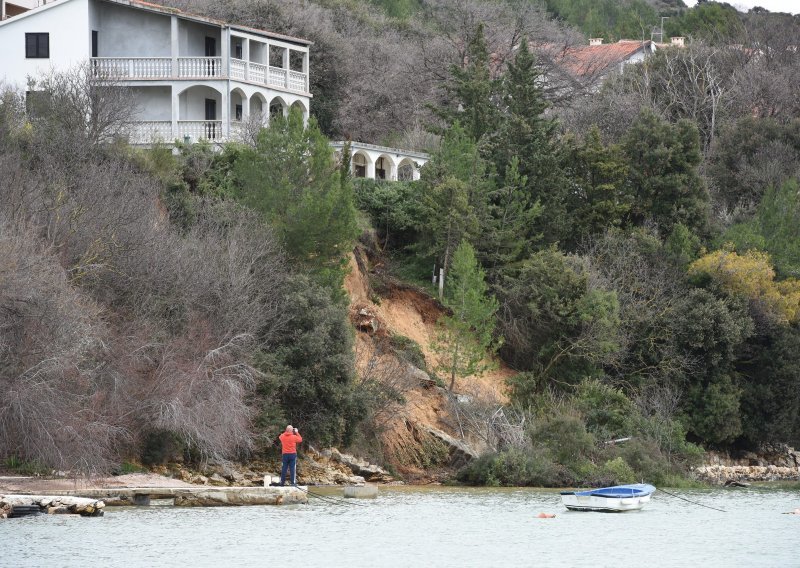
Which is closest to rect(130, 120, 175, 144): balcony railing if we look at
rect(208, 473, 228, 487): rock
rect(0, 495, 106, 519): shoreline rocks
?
rect(208, 473, 228, 487): rock

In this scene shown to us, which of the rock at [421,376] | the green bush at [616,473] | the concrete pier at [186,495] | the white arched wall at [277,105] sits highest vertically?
the white arched wall at [277,105]

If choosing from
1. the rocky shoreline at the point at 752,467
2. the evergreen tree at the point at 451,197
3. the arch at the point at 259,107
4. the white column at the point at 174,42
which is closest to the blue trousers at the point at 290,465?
the rocky shoreline at the point at 752,467

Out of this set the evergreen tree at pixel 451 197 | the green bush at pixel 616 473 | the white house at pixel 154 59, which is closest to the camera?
the green bush at pixel 616 473

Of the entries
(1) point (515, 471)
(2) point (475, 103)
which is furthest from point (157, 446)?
(2) point (475, 103)

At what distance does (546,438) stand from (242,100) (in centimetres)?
2140

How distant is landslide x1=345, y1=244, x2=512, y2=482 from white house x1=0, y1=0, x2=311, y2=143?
8720 mm

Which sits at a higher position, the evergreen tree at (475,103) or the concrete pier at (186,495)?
the evergreen tree at (475,103)

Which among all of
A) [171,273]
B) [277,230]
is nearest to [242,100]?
[277,230]

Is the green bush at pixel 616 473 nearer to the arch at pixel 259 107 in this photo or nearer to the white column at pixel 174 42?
the arch at pixel 259 107

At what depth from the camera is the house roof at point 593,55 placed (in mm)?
88875

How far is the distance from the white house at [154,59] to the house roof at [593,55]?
29.9 m

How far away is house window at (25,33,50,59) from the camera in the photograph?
198ft

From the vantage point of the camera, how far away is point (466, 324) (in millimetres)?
51875

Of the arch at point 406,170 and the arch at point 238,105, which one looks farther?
the arch at point 406,170
